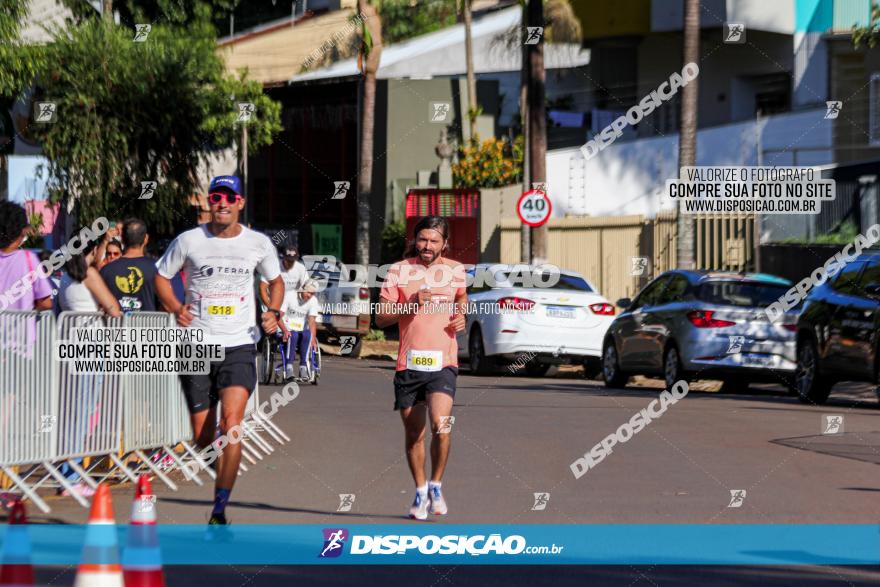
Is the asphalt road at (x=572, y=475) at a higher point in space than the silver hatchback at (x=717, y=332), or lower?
lower

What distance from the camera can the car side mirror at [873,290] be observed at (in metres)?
19.1

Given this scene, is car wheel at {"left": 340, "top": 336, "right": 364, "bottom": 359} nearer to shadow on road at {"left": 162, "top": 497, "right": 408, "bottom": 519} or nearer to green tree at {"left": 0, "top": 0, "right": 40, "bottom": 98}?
green tree at {"left": 0, "top": 0, "right": 40, "bottom": 98}

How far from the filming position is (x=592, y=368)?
27.5 meters

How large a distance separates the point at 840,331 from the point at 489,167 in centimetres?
2400

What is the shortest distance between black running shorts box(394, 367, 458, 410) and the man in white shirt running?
0.93 m

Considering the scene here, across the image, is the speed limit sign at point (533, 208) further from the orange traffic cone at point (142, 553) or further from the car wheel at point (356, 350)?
the orange traffic cone at point (142, 553)

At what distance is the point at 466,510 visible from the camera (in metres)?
11.4

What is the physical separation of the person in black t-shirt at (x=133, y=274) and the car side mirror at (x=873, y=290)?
28.7ft

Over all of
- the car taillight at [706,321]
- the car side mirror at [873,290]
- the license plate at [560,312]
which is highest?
the car side mirror at [873,290]

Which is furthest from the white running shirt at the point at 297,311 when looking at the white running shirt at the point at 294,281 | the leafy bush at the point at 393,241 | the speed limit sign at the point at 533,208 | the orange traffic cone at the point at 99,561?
the leafy bush at the point at 393,241

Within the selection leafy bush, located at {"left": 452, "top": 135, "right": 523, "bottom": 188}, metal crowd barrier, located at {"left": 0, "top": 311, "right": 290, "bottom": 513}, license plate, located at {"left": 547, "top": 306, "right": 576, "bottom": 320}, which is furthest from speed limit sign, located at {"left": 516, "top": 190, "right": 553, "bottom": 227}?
metal crowd barrier, located at {"left": 0, "top": 311, "right": 290, "bottom": 513}

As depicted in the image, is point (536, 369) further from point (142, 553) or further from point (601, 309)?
point (142, 553)

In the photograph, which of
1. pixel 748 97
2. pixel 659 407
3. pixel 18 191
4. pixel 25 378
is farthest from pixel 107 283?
pixel 18 191

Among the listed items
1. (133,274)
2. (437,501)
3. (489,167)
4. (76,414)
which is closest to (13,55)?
(489,167)
